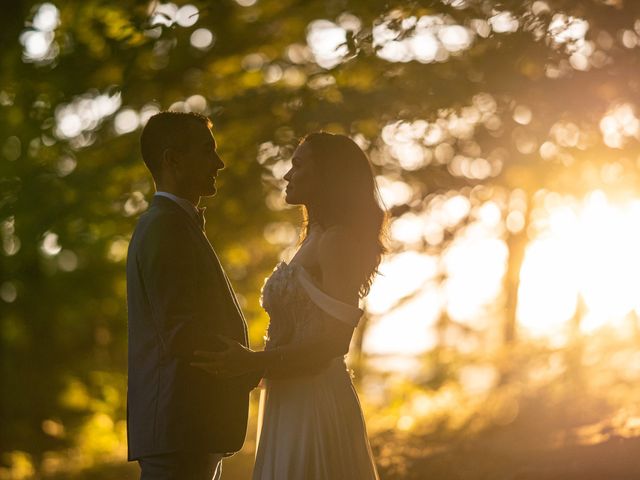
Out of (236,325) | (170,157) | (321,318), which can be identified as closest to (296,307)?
(321,318)

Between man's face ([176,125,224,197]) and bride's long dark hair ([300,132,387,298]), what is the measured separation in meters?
0.57

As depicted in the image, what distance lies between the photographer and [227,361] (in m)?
4.09

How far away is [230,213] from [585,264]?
20.3 ft

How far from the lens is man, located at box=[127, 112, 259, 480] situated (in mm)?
4020

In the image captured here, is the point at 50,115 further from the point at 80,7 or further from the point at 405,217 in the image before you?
the point at 405,217

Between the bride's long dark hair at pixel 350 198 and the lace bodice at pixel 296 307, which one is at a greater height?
the bride's long dark hair at pixel 350 198

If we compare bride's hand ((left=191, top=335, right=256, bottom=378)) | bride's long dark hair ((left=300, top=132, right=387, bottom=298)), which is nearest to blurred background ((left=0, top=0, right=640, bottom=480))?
Result: bride's long dark hair ((left=300, top=132, right=387, bottom=298))

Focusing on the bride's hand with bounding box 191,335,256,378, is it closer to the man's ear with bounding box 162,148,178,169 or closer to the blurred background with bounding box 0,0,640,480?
the man's ear with bounding box 162,148,178,169

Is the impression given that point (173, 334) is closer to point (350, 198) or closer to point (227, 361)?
point (227, 361)

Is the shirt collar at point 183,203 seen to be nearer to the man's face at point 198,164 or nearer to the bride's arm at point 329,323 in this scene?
the man's face at point 198,164

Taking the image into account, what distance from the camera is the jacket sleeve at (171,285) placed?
157 inches

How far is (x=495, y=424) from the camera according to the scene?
9.66 metres

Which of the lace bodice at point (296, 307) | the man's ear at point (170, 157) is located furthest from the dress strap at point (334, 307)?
the man's ear at point (170, 157)

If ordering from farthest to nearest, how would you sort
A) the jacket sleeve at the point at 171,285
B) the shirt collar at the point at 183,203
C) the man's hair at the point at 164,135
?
the man's hair at the point at 164,135, the shirt collar at the point at 183,203, the jacket sleeve at the point at 171,285
